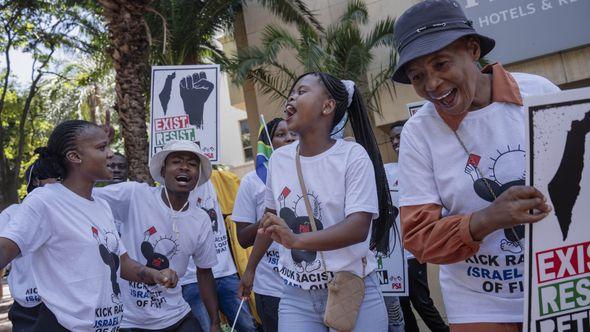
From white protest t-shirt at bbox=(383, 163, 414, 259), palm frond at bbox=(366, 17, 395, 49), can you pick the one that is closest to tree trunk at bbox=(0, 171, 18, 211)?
palm frond at bbox=(366, 17, 395, 49)

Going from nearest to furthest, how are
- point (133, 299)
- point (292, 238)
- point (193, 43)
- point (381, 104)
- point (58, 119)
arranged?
point (292, 238)
point (133, 299)
point (381, 104)
point (193, 43)
point (58, 119)

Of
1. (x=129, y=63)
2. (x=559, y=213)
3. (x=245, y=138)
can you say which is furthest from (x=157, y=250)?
(x=245, y=138)

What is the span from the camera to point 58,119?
28641 mm

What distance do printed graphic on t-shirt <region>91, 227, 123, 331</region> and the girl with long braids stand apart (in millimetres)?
961

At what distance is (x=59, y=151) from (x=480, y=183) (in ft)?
8.16

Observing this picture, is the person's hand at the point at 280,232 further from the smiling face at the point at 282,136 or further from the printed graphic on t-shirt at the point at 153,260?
the smiling face at the point at 282,136

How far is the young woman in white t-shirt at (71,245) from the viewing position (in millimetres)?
3115

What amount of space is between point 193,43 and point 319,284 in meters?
13.2

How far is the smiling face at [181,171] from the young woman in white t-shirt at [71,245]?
736mm

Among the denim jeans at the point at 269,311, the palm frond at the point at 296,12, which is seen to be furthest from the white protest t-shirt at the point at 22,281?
the palm frond at the point at 296,12

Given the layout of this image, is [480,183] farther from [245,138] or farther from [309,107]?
[245,138]

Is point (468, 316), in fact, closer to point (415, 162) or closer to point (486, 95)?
point (415, 162)

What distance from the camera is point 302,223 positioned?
10.0 ft

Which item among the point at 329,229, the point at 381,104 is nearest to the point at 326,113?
the point at 329,229
